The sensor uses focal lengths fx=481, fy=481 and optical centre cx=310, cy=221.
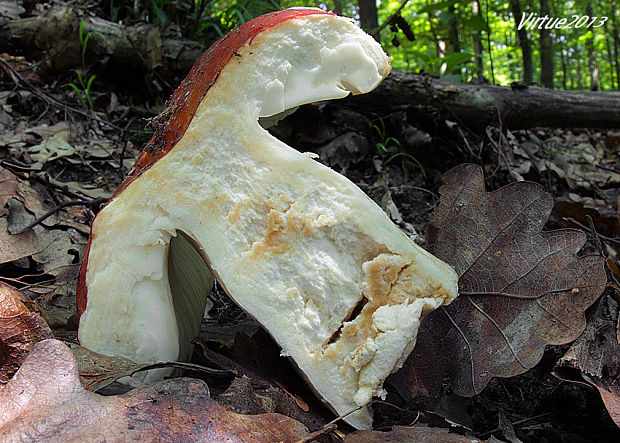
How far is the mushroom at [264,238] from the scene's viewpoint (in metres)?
1.24

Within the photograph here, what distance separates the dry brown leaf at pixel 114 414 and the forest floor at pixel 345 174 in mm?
105

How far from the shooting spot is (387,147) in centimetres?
365

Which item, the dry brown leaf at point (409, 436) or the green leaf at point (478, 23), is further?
the green leaf at point (478, 23)

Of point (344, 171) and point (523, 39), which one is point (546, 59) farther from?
point (344, 171)

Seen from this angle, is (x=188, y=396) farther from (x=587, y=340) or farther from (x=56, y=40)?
(x=56, y=40)

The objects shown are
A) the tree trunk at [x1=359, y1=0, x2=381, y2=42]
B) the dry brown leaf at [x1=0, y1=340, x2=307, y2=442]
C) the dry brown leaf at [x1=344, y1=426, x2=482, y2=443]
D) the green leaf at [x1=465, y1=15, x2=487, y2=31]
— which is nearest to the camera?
the dry brown leaf at [x1=0, y1=340, x2=307, y2=442]

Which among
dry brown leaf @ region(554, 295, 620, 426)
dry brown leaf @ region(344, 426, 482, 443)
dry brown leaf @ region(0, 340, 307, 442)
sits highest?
dry brown leaf @ region(0, 340, 307, 442)

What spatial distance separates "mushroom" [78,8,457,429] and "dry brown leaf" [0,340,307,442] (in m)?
0.22

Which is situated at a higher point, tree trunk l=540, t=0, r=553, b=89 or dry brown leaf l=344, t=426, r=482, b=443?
dry brown leaf l=344, t=426, r=482, b=443

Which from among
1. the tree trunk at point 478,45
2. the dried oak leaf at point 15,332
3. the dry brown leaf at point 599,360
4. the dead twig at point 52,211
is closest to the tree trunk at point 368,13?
the tree trunk at point 478,45

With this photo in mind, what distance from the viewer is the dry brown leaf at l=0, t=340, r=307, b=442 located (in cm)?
95

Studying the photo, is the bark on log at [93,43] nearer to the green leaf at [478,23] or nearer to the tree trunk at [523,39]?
the green leaf at [478,23]

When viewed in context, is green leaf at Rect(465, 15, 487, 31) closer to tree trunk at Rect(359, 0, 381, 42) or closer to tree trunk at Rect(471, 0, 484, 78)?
tree trunk at Rect(471, 0, 484, 78)

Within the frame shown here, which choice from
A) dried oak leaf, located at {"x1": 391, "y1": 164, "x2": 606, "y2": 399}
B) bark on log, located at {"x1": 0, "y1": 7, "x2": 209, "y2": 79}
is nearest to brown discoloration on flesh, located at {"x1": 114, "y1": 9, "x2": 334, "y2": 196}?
dried oak leaf, located at {"x1": 391, "y1": 164, "x2": 606, "y2": 399}
